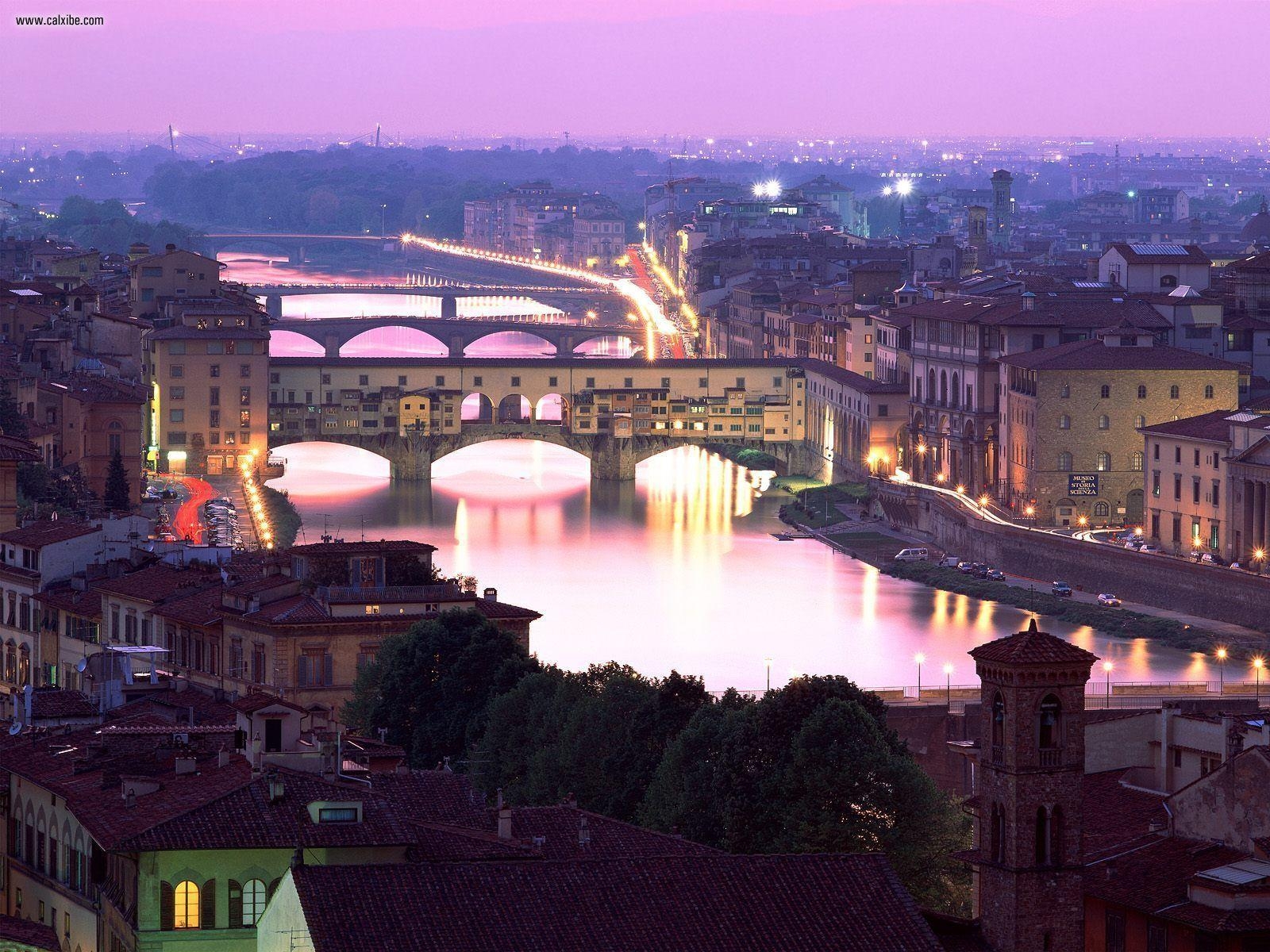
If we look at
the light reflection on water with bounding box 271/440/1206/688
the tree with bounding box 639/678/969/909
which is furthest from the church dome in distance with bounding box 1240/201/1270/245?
the tree with bounding box 639/678/969/909

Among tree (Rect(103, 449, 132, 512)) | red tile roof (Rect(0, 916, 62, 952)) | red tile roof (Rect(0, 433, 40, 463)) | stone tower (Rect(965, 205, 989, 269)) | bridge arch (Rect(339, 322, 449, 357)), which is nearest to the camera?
red tile roof (Rect(0, 916, 62, 952))

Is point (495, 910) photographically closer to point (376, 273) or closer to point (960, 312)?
point (960, 312)

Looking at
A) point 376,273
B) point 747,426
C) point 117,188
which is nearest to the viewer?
point 747,426

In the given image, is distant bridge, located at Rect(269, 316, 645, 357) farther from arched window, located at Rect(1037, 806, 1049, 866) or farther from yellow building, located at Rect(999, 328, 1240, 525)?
arched window, located at Rect(1037, 806, 1049, 866)

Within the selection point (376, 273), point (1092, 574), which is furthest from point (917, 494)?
point (376, 273)

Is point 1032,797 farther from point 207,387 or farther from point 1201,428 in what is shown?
point 207,387

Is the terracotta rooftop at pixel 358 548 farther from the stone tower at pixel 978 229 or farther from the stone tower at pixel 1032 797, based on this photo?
the stone tower at pixel 978 229

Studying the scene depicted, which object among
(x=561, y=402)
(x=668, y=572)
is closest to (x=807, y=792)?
(x=668, y=572)
